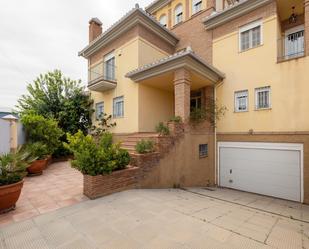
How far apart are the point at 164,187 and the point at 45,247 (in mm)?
4737

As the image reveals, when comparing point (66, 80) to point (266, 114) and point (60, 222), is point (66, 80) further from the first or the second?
point (266, 114)

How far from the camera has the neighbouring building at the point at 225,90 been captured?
7.76 meters

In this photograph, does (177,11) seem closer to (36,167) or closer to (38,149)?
(38,149)

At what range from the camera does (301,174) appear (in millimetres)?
7652

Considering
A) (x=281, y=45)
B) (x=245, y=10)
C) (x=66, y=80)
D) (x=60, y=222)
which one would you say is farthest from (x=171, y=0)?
(x=60, y=222)

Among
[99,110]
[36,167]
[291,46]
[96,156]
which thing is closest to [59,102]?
[99,110]

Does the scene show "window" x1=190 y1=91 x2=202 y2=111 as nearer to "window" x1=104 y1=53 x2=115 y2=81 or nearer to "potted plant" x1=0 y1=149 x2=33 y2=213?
"window" x1=104 y1=53 x2=115 y2=81

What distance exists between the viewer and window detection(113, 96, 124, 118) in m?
11.0

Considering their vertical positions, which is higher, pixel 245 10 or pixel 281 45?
pixel 245 10

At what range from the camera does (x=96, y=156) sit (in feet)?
17.6

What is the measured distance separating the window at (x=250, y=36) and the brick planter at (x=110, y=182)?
8562 mm

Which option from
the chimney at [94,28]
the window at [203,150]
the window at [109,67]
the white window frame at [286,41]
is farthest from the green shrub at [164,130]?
the chimney at [94,28]

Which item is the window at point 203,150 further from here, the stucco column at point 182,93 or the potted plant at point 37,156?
the potted plant at point 37,156

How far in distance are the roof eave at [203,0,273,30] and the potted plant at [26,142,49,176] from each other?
1141cm
